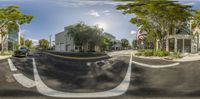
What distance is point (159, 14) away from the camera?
226 cm

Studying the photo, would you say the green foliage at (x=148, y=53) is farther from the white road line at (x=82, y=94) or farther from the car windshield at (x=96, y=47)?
the white road line at (x=82, y=94)

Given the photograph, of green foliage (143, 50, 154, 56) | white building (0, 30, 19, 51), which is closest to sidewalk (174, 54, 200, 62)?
green foliage (143, 50, 154, 56)

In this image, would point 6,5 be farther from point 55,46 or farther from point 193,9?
point 193,9

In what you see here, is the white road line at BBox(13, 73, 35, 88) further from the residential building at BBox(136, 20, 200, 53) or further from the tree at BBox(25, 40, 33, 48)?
the residential building at BBox(136, 20, 200, 53)

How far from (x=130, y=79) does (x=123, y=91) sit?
0.42ft

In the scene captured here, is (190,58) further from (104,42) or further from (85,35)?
(85,35)

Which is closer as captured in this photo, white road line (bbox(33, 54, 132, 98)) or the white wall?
the white wall

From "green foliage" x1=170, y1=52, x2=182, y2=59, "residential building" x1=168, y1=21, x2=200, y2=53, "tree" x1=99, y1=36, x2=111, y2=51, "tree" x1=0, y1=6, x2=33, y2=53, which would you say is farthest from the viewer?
"green foliage" x1=170, y1=52, x2=182, y2=59

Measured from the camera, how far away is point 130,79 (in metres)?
2.38

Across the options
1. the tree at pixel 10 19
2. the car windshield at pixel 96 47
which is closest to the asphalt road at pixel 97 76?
the car windshield at pixel 96 47

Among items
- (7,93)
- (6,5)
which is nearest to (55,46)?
(6,5)

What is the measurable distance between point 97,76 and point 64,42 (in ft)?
1.54

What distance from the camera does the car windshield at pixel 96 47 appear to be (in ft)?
7.15

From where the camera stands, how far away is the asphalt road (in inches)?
90.8
